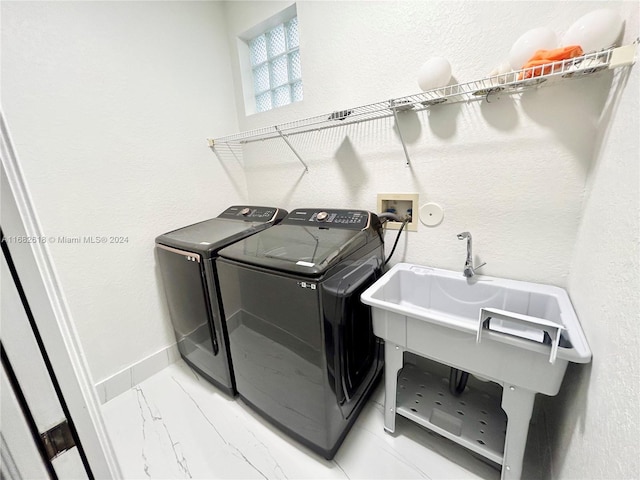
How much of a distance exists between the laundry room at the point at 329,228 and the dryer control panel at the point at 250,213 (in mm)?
18

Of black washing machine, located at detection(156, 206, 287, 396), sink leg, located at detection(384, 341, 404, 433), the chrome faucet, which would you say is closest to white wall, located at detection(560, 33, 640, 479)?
the chrome faucet

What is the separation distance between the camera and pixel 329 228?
155cm

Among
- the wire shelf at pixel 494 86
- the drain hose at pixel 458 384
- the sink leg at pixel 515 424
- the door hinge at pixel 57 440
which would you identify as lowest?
the drain hose at pixel 458 384

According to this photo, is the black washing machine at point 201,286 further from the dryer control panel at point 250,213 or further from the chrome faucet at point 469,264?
the chrome faucet at point 469,264

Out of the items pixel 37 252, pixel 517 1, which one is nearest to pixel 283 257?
pixel 37 252

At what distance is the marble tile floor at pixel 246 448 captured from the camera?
48.6 inches

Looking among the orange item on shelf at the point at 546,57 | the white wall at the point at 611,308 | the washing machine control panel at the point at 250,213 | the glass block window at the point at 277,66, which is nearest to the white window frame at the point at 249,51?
the glass block window at the point at 277,66

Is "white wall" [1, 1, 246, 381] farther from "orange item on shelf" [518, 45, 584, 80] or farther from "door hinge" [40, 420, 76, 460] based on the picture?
"orange item on shelf" [518, 45, 584, 80]

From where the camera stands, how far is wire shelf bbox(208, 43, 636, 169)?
2.62 feet

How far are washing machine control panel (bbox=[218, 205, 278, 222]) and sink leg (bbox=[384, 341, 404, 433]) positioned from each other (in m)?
1.15

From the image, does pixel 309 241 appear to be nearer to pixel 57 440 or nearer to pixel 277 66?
pixel 57 440

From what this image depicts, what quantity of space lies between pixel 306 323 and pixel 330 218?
0.73 metres

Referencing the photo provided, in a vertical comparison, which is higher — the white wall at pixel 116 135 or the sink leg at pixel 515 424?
the white wall at pixel 116 135

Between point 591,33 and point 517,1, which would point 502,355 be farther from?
point 517,1
